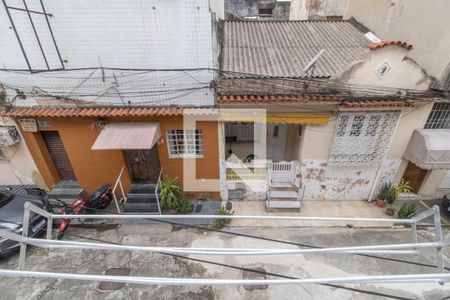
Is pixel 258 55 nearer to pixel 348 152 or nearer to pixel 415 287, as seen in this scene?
pixel 348 152

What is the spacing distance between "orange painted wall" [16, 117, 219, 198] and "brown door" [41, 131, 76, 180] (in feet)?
0.61

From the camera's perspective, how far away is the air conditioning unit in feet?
28.5

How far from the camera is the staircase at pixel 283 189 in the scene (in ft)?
32.0

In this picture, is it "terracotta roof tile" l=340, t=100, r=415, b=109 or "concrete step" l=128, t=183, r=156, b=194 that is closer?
"terracotta roof tile" l=340, t=100, r=415, b=109

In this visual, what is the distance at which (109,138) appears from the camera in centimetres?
817

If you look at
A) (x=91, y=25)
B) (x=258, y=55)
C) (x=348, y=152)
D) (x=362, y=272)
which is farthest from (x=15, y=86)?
(x=362, y=272)

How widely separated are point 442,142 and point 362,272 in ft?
18.6

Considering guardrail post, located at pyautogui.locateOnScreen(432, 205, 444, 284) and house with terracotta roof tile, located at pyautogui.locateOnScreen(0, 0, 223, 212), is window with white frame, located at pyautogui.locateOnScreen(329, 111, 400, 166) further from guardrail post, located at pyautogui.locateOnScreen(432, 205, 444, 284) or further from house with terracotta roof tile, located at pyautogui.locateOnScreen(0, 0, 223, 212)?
guardrail post, located at pyautogui.locateOnScreen(432, 205, 444, 284)

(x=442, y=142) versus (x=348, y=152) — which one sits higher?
(x=442, y=142)

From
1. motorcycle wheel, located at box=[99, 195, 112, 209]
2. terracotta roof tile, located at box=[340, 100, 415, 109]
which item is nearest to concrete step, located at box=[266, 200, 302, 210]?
terracotta roof tile, located at box=[340, 100, 415, 109]

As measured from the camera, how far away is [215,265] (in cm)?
789

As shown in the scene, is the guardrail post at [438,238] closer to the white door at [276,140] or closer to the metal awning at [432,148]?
the metal awning at [432,148]

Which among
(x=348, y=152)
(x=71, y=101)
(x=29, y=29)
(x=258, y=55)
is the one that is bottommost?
(x=348, y=152)

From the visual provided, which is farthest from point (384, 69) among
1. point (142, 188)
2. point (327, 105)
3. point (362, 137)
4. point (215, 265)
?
point (142, 188)
